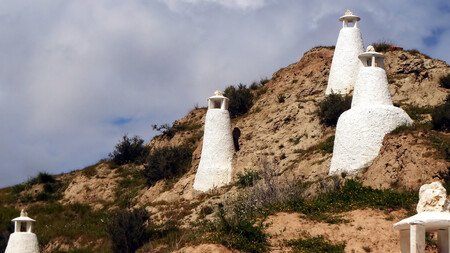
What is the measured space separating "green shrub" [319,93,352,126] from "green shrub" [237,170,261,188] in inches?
174

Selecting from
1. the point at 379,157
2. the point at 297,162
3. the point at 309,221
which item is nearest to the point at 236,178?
the point at 297,162

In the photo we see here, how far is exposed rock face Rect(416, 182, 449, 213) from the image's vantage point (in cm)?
1477

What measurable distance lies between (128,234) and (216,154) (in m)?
6.18

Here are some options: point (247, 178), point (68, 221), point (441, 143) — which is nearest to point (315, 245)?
point (441, 143)

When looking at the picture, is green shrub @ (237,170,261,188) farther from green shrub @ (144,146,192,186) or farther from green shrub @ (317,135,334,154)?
green shrub @ (144,146,192,186)

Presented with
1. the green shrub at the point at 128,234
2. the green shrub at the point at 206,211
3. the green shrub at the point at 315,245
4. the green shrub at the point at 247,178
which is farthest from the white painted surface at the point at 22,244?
the green shrub at the point at 315,245

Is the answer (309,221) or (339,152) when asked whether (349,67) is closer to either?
(339,152)

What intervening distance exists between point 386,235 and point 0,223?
25198 millimetres

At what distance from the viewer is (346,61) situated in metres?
36.6

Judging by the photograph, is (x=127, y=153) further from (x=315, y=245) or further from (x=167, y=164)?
(x=315, y=245)

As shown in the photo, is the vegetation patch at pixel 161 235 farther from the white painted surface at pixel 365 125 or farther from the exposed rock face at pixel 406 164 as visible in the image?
the exposed rock face at pixel 406 164

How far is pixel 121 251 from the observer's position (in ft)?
101

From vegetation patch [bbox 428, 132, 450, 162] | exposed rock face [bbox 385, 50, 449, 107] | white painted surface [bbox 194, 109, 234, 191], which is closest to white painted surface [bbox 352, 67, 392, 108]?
vegetation patch [bbox 428, 132, 450, 162]

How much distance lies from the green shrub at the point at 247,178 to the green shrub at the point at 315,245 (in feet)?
36.0
